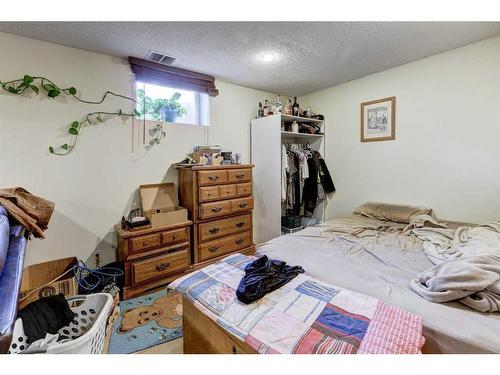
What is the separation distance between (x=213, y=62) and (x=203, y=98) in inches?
22.7

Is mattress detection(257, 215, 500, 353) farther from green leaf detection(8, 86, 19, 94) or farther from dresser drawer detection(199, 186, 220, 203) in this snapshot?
green leaf detection(8, 86, 19, 94)

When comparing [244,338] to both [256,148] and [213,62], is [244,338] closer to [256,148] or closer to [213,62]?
[213,62]

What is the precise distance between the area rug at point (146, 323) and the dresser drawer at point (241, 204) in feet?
3.62

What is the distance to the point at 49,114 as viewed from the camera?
2.08 m

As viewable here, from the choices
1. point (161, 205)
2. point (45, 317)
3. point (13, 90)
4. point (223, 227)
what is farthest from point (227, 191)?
point (13, 90)

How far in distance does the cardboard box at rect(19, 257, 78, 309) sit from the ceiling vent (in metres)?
2.02

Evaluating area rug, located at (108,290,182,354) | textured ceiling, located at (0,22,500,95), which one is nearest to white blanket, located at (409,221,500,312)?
area rug, located at (108,290,182,354)

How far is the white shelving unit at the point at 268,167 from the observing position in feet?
10.2

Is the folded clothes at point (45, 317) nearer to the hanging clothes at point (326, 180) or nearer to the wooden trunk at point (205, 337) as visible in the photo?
the wooden trunk at point (205, 337)

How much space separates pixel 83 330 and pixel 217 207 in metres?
1.53

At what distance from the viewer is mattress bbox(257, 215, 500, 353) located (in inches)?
38.2

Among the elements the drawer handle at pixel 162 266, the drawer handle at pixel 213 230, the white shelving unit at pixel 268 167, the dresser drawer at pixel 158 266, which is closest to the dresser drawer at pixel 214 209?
the drawer handle at pixel 213 230
